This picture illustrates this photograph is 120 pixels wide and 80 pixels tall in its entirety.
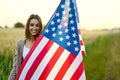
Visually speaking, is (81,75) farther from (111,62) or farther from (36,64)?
(111,62)

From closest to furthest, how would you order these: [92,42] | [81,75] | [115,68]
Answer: [81,75], [115,68], [92,42]

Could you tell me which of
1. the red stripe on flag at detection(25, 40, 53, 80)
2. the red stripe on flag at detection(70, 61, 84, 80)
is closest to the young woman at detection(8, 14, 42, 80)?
the red stripe on flag at detection(25, 40, 53, 80)

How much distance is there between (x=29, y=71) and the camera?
5.11 m

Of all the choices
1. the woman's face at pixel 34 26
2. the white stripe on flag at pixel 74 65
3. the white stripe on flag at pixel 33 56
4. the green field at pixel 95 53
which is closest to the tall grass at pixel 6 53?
the green field at pixel 95 53

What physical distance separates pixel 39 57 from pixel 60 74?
0.26 metres

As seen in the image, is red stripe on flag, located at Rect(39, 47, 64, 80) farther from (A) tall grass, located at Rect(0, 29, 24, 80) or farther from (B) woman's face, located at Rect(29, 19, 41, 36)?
(A) tall grass, located at Rect(0, 29, 24, 80)

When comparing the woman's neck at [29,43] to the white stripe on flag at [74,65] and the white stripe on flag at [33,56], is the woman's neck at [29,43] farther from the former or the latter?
the white stripe on flag at [74,65]

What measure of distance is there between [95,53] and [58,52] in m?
6.91

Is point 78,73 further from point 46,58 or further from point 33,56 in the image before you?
point 33,56

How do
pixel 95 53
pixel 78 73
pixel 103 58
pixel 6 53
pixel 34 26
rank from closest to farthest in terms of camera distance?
pixel 78 73, pixel 34 26, pixel 6 53, pixel 103 58, pixel 95 53

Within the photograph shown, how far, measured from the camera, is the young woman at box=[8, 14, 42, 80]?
507cm

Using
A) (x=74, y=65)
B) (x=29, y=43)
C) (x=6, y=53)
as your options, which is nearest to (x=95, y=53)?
(x=6, y=53)

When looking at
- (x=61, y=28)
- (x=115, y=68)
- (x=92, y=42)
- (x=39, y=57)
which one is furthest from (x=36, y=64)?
(x=92, y=42)

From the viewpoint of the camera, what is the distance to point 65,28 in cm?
504
